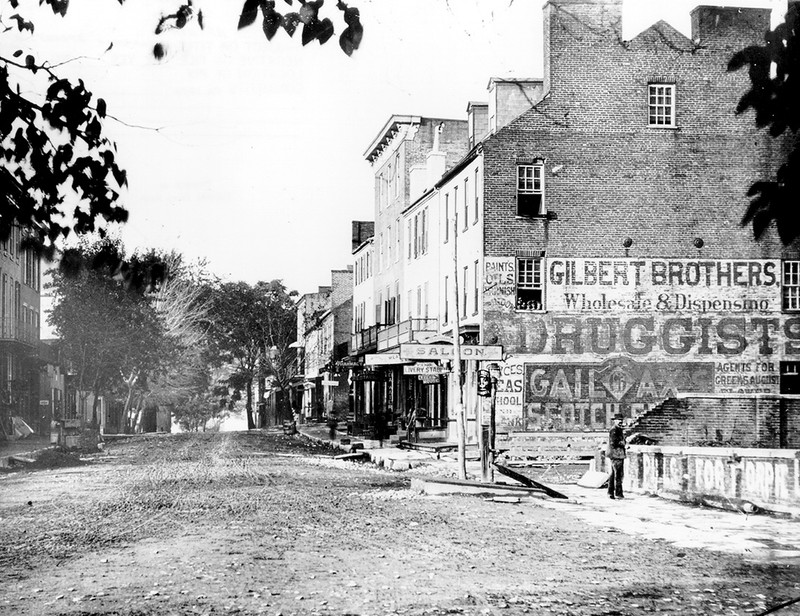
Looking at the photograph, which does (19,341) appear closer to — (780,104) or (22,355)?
(22,355)

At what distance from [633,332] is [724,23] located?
10.6 meters

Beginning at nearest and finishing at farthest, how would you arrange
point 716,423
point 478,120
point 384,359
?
point 384,359, point 716,423, point 478,120

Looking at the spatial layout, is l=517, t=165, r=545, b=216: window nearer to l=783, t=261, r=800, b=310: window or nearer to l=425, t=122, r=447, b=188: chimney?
l=783, t=261, r=800, b=310: window

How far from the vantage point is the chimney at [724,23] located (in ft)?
127

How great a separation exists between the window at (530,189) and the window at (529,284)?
65.7 inches

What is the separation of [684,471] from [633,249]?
710 inches

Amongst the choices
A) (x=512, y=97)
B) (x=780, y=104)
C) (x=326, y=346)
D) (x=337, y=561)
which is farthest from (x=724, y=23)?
(x=326, y=346)

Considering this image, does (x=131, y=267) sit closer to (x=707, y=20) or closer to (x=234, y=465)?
(x=234, y=465)

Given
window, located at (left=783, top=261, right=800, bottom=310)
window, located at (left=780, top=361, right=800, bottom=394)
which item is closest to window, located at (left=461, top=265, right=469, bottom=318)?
window, located at (left=783, top=261, right=800, bottom=310)

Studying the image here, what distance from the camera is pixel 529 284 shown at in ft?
126

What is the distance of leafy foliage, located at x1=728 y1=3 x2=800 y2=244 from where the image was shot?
5.25m

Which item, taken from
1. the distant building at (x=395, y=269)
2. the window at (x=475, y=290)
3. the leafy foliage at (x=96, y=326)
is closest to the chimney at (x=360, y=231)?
the distant building at (x=395, y=269)

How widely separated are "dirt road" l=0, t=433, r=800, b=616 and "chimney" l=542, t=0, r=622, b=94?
21.3 metres

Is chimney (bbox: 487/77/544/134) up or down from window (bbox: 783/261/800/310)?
up
